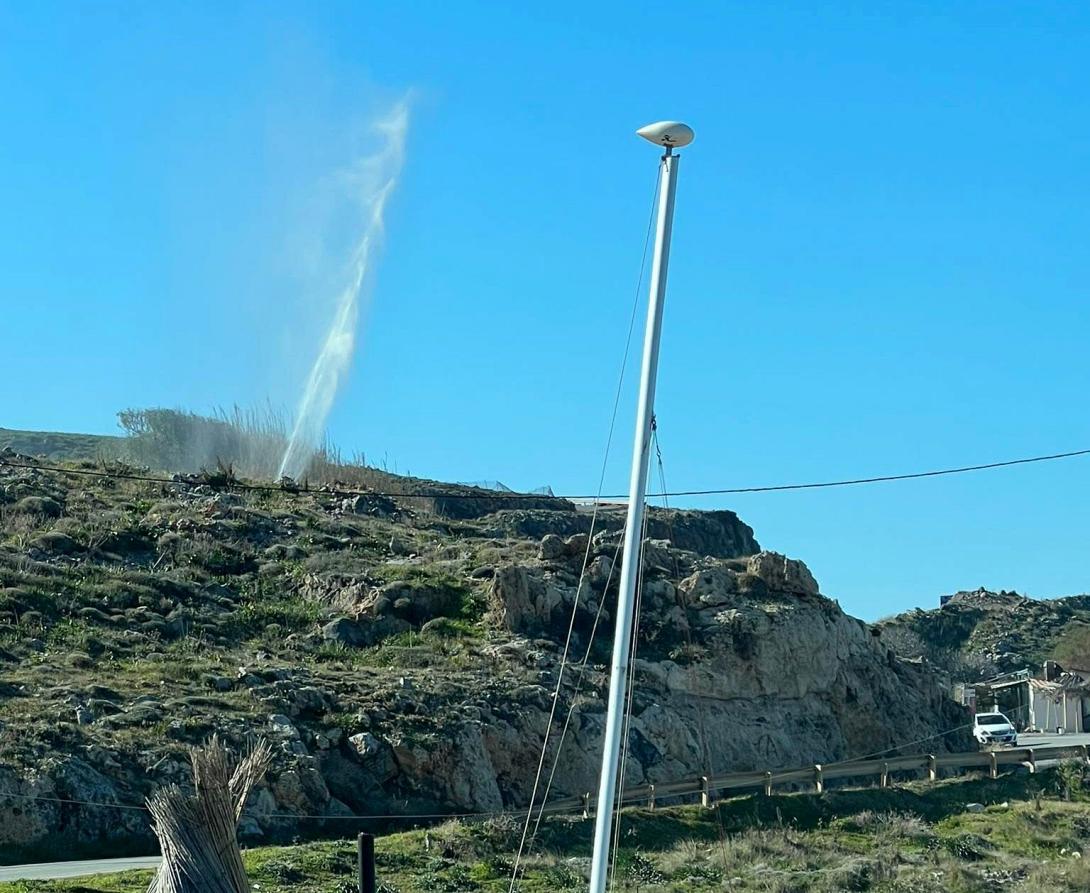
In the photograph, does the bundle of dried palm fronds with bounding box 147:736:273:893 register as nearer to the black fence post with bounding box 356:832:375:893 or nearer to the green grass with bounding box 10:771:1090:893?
the black fence post with bounding box 356:832:375:893

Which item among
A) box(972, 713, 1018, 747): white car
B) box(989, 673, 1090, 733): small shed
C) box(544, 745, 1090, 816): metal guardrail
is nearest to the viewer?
box(544, 745, 1090, 816): metal guardrail

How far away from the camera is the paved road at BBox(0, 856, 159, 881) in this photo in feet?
75.3

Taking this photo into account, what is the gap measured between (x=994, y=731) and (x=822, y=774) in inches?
848

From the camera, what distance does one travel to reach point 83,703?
3216cm

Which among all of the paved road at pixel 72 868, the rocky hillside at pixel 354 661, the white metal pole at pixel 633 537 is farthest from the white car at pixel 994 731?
the white metal pole at pixel 633 537

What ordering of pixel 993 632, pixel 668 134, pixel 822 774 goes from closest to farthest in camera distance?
pixel 668 134, pixel 822 774, pixel 993 632

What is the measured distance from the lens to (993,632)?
4272 inches

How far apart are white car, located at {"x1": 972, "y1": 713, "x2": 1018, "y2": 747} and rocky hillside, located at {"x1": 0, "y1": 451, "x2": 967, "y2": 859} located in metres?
7.85

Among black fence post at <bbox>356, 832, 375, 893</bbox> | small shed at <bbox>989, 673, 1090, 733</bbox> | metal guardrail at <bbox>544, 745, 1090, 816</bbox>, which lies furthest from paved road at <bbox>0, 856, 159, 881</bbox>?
small shed at <bbox>989, 673, 1090, 733</bbox>

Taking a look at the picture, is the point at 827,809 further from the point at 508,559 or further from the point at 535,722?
the point at 508,559

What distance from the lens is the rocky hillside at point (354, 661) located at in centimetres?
3077

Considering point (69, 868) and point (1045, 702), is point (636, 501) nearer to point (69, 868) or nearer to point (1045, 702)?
point (69, 868)

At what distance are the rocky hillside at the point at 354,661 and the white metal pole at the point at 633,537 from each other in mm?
11912

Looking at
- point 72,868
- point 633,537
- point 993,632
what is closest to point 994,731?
point 72,868
